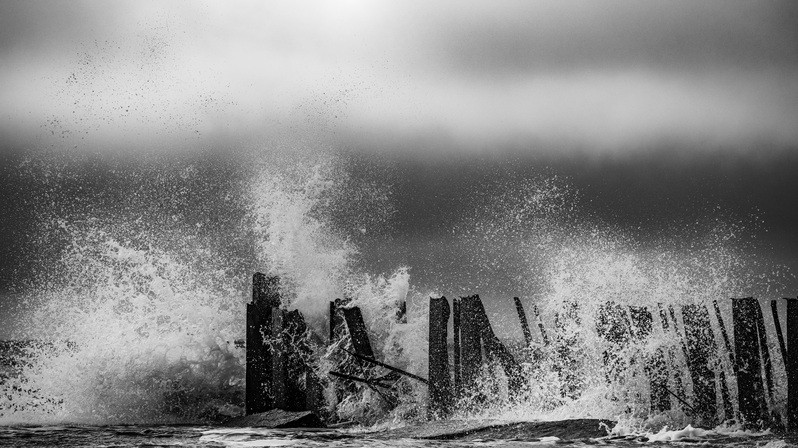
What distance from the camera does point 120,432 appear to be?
12.4 metres

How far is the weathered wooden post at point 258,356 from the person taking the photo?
13.7 meters

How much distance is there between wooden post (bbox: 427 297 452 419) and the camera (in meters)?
12.3

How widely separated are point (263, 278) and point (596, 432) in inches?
259

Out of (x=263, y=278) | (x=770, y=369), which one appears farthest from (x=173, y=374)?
(x=770, y=369)

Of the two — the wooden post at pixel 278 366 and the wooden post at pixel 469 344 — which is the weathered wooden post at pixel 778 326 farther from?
the wooden post at pixel 278 366

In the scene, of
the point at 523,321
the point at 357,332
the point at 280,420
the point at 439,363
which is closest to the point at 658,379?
the point at 523,321

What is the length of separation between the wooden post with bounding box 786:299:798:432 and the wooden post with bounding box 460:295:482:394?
4116mm

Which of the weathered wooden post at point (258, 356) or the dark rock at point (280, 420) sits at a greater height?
the weathered wooden post at point (258, 356)

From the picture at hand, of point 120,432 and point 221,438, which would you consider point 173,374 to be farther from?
point 221,438

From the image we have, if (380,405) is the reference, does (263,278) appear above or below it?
above

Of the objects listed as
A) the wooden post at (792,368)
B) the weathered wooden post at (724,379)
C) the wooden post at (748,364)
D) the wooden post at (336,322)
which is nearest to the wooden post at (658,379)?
the weathered wooden post at (724,379)

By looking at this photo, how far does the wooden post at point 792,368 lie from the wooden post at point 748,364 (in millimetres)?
326

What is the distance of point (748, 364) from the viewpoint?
10211mm

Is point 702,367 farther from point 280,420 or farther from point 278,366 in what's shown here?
point 278,366
